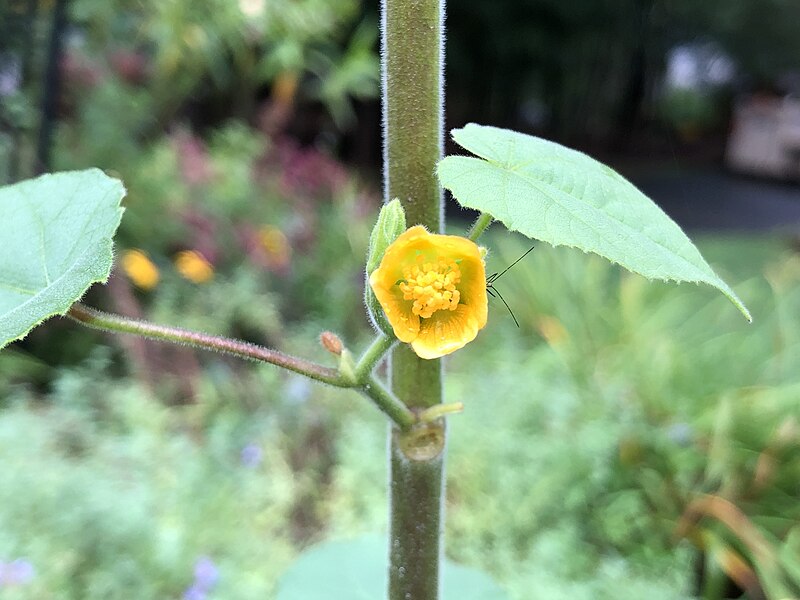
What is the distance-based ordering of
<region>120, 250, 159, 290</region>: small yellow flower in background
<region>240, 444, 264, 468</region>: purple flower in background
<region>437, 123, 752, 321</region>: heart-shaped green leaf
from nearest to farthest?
<region>437, 123, 752, 321</region>: heart-shaped green leaf → <region>240, 444, 264, 468</region>: purple flower in background → <region>120, 250, 159, 290</region>: small yellow flower in background

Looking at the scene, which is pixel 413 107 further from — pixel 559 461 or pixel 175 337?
pixel 559 461

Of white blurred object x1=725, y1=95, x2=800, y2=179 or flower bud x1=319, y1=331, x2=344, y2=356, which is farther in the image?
white blurred object x1=725, y1=95, x2=800, y2=179

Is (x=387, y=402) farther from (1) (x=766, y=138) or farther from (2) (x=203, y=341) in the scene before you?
(1) (x=766, y=138)

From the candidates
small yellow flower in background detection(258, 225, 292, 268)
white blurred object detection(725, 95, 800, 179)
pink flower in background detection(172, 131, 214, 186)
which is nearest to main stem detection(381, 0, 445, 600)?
small yellow flower in background detection(258, 225, 292, 268)

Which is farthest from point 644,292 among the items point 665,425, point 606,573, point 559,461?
point 606,573

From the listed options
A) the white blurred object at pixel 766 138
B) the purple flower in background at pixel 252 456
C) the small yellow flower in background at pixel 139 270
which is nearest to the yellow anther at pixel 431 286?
the purple flower in background at pixel 252 456

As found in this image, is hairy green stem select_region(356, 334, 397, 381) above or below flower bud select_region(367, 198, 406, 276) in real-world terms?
below

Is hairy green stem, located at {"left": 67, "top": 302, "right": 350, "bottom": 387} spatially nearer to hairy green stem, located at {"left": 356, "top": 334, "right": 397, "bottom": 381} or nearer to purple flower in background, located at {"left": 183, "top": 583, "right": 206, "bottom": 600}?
hairy green stem, located at {"left": 356, "top": 334, "right": 397, "bottom": 381}
